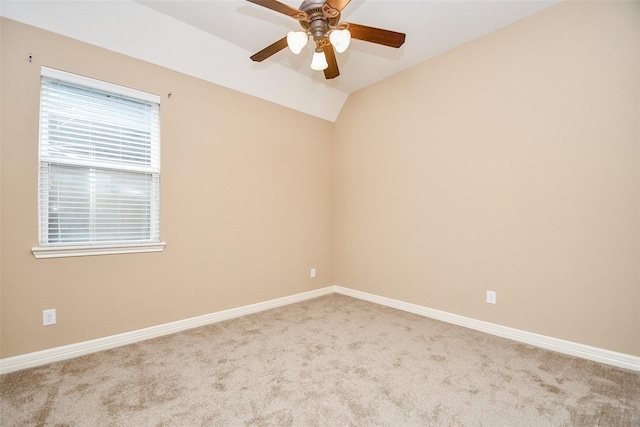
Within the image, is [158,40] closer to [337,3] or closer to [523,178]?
[337,3]

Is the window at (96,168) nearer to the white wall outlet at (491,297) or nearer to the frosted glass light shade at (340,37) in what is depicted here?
the frosted glass light shade at (340,37)

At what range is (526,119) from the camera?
99.7 inches

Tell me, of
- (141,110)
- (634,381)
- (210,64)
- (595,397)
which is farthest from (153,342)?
(634,381)

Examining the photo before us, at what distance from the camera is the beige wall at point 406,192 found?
210 cm

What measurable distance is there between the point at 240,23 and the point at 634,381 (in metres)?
3.98

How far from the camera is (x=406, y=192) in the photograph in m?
3.42

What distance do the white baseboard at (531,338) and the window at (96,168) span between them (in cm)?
272

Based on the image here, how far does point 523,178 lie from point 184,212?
311 cm

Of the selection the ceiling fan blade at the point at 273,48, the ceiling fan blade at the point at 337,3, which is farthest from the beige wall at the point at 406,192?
the ceiling fan blade at the point at 337,3

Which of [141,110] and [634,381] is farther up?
[141,110]

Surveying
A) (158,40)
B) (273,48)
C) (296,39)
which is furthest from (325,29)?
(158,40)

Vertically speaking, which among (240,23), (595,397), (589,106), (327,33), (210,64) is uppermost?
(240,23)

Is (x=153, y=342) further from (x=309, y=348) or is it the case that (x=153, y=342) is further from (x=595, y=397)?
(x=595, y=397)

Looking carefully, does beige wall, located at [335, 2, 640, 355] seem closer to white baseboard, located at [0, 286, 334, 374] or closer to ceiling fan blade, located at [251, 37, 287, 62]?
white baseboard, located at [0, 286, 334, 374]
